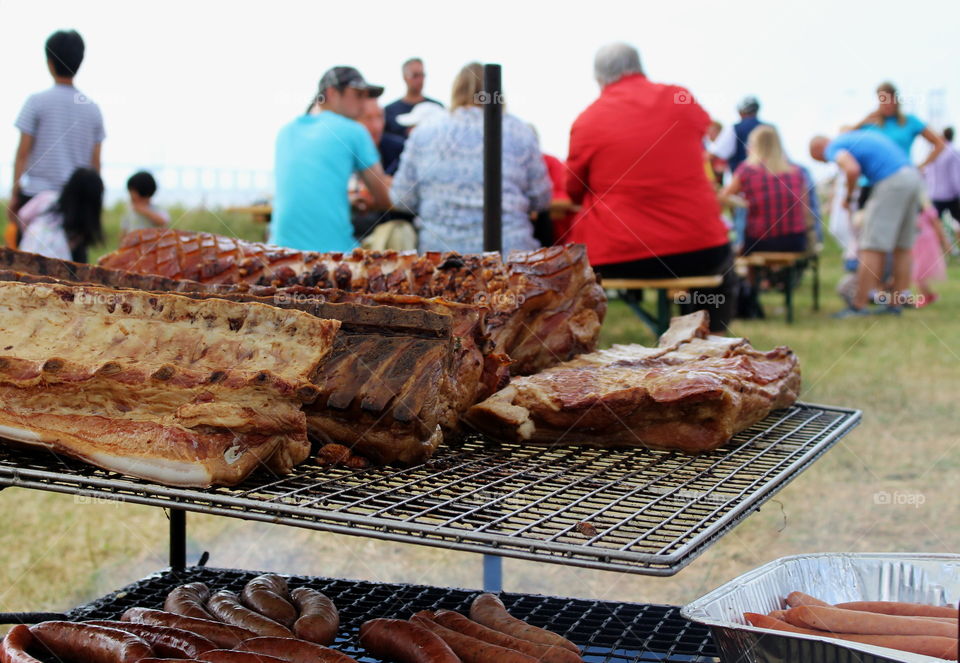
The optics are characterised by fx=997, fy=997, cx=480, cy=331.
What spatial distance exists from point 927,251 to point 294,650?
14.8 metres

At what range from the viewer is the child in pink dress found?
48.2 ft

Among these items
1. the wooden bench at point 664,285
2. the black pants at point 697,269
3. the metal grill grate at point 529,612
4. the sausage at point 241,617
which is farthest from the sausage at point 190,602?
the black pants at point 697,269

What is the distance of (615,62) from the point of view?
261 inches

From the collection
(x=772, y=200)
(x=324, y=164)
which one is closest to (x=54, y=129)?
(x=324, y=164)

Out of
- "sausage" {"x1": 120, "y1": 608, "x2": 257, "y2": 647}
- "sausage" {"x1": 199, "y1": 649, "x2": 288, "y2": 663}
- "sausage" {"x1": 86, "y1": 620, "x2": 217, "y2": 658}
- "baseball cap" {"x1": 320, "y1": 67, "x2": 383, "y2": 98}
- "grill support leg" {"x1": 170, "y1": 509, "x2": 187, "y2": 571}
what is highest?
"baseball cap" {"x1": 320, "y1": 67, "x2": 383, "y2": 98}

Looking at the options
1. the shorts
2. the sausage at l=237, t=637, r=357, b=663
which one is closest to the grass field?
the sausage at l=237, t=637, r=357, b=663

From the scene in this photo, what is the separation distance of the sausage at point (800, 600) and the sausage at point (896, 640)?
20 cm

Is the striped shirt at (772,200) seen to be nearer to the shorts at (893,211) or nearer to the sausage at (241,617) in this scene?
the shorts at (893,211)

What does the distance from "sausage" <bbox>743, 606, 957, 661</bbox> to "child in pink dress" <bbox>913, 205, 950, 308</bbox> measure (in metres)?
13.3

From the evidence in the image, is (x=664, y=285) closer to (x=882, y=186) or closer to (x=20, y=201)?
(x=20, y=201)

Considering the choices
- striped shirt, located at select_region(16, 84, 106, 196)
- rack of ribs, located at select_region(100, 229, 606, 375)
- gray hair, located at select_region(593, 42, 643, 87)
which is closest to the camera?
rack of ribs, located at select_region(100, 229, 606, 375)

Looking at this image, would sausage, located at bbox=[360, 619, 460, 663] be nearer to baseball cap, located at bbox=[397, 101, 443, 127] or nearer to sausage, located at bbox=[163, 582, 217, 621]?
sausage, located at bbox=[163, 582, 217, 621]

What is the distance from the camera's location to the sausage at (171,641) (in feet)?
7.54

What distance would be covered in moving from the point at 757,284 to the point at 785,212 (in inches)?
38.8
